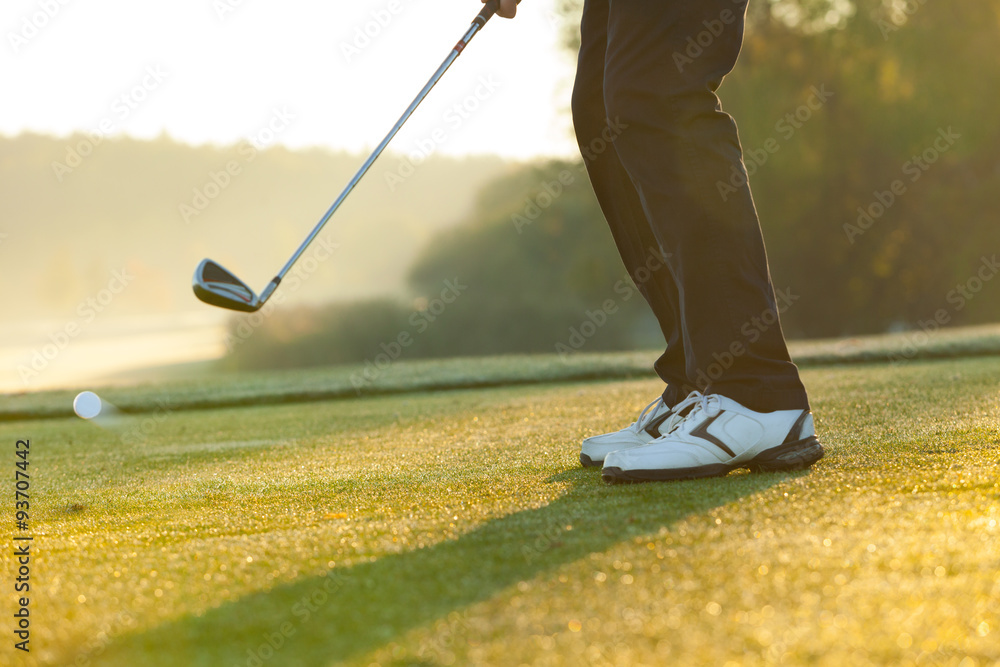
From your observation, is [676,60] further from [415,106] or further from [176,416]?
[176,416]

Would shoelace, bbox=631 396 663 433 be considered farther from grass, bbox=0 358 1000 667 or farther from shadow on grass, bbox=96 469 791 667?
shadow on grass, bbox=96 469 791 667

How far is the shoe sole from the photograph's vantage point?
1.33 m

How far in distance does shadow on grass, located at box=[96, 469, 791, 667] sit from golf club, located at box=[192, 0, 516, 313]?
0.76 metres

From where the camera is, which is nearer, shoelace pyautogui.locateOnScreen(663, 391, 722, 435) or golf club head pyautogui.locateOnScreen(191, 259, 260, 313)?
shoelace pyautogui.locateOnScreen(663, 391, 722, 435)

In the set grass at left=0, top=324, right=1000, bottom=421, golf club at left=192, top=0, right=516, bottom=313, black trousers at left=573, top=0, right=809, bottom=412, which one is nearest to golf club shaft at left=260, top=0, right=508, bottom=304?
golf club at left=192, top=0, right=516, bottom=313

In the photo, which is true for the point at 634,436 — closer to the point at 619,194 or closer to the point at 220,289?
the point at 619,194

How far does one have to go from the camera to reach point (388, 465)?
1.71 meters

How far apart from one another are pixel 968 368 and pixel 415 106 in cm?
241

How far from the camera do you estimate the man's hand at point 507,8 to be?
6.39ft

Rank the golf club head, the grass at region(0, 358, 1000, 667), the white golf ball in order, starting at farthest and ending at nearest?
1. the white golf ball
2. the golf club head
3. the grass at region(0, 358, 1000, 667)

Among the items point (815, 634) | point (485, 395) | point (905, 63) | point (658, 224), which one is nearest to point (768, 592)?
point (815, 634)

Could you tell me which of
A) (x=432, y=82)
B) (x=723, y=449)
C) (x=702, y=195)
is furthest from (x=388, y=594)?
(x=432, y=82)

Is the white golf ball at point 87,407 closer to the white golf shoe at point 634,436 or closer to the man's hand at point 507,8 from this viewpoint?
the man's hand at point 507,8

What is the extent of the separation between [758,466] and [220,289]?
3.35 ft
